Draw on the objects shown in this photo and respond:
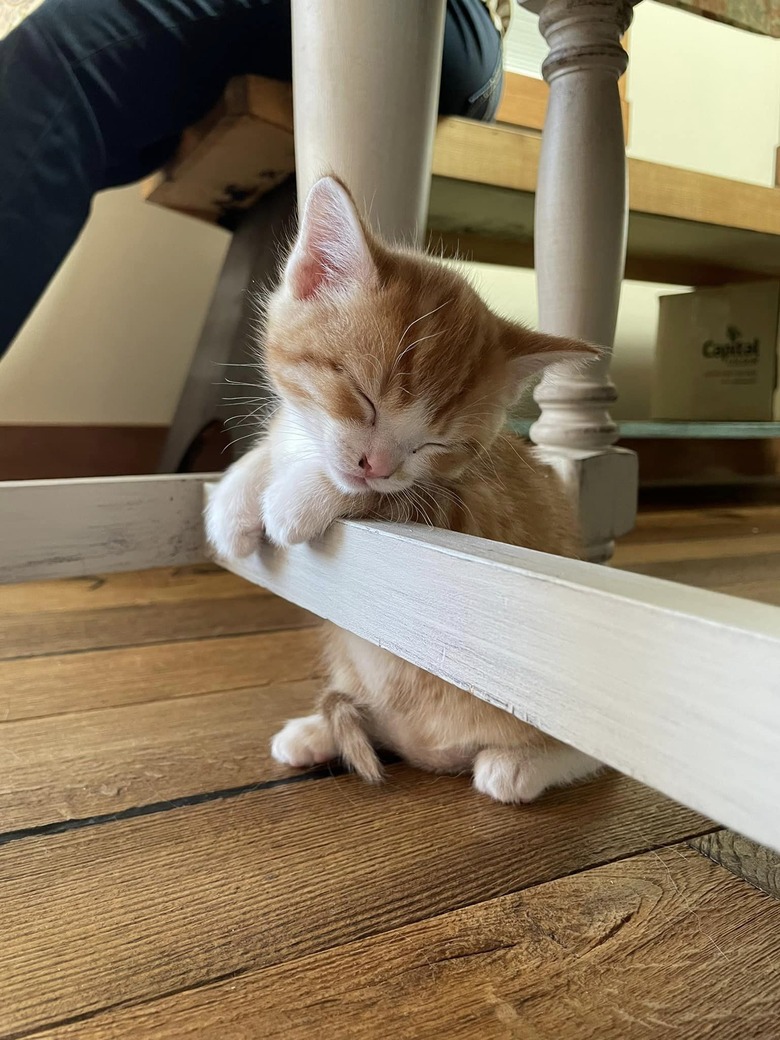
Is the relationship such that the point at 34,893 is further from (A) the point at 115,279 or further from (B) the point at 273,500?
(A) the point at 115,279

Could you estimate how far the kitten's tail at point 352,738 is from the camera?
0.68 metres

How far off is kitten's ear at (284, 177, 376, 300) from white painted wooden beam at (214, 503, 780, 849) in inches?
8.6

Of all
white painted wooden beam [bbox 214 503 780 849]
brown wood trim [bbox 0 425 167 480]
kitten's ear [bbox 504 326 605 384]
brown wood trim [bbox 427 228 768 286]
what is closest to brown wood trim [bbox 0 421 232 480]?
brown wood trim [bbox 0 425 167 480]

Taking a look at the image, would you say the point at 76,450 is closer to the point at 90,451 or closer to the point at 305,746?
the point at 90,451

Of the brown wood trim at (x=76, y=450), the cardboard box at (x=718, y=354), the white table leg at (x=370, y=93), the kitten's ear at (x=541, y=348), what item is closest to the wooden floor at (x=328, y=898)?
the kitten's ear at (x=541, y=348)

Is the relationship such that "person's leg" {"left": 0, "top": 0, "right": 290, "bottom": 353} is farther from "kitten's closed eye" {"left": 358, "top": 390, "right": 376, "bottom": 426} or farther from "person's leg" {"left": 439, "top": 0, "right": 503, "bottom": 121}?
"kitten's closed eye" {"left": 358, "top": 390, "right": 376, "bottom": 426}

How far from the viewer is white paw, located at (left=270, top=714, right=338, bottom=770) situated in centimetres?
69

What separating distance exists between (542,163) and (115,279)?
44.9 inches

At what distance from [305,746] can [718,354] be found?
2.07 m

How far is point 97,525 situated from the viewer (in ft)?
2.93

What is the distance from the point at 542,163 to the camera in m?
0.88

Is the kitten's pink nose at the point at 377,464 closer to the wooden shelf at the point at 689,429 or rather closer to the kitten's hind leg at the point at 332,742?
the kitten's hind leg at the point at 332,742

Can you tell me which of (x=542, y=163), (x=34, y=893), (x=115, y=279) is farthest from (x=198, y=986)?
(x=115, y=279)

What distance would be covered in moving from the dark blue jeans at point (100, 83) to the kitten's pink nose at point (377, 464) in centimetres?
68
